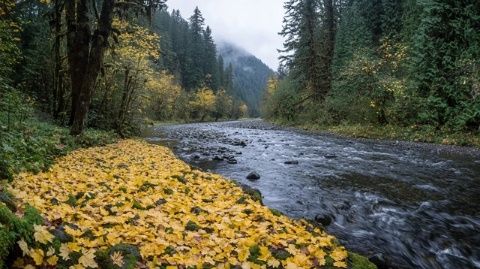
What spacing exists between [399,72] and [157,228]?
27.4 metres

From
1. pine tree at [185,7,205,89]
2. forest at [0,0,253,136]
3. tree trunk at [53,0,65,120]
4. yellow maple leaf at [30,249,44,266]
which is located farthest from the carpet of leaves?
pine tree at [185,7,205,89]

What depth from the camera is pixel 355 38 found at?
130 ft

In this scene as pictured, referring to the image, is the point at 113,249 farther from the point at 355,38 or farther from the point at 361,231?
the point at 355,38

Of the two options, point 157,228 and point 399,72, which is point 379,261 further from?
point 399,72

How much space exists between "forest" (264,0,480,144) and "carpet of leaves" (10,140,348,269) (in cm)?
1727

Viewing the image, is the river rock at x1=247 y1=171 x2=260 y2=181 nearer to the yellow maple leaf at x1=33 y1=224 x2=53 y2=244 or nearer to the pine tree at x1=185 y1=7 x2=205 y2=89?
the yellow maple leaf at x1=33 y1=224 x2=53 y2=244

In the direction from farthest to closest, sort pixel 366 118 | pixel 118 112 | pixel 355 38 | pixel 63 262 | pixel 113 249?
pixel 355 38
pixel 366 118
pixel 118 112
pixel 113 249
pixel 63 262

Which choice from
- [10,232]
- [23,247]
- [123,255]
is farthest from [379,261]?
[10,232]

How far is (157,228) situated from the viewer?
17.8ft

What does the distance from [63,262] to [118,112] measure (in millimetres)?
18345

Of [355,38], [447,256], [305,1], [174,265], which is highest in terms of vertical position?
[305,1]

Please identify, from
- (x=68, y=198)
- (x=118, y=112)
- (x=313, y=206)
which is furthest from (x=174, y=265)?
(x=118, y=112)

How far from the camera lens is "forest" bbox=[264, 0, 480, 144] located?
22.1 m

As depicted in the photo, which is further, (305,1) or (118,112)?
(305,1)
